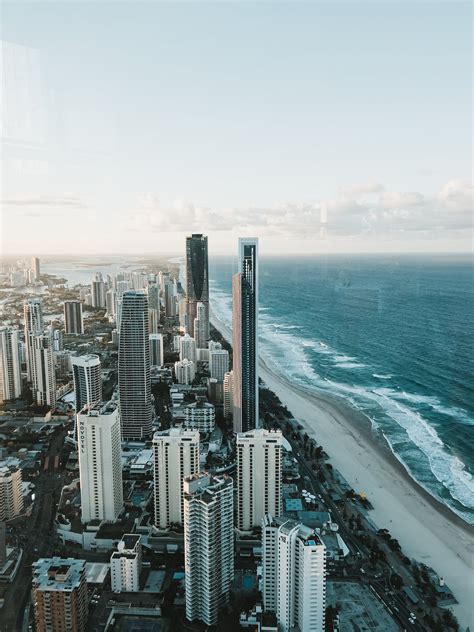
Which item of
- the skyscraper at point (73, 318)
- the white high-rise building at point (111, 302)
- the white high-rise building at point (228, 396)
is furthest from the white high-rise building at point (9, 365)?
the white high-rise building at point (228, 396)

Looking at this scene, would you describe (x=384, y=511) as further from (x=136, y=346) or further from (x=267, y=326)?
(x=267, y=326)

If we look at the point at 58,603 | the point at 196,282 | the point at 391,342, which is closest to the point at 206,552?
the point at 58,603

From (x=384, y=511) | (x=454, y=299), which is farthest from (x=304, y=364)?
(x=384, y=511)

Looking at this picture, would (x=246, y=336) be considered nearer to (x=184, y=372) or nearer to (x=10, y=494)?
(x=184, y=372)

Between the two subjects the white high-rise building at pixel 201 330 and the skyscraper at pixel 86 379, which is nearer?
the skyscraper at pixel 86 379

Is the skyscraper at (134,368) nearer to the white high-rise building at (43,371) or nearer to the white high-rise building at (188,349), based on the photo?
the white high-rise building at (43,371)
